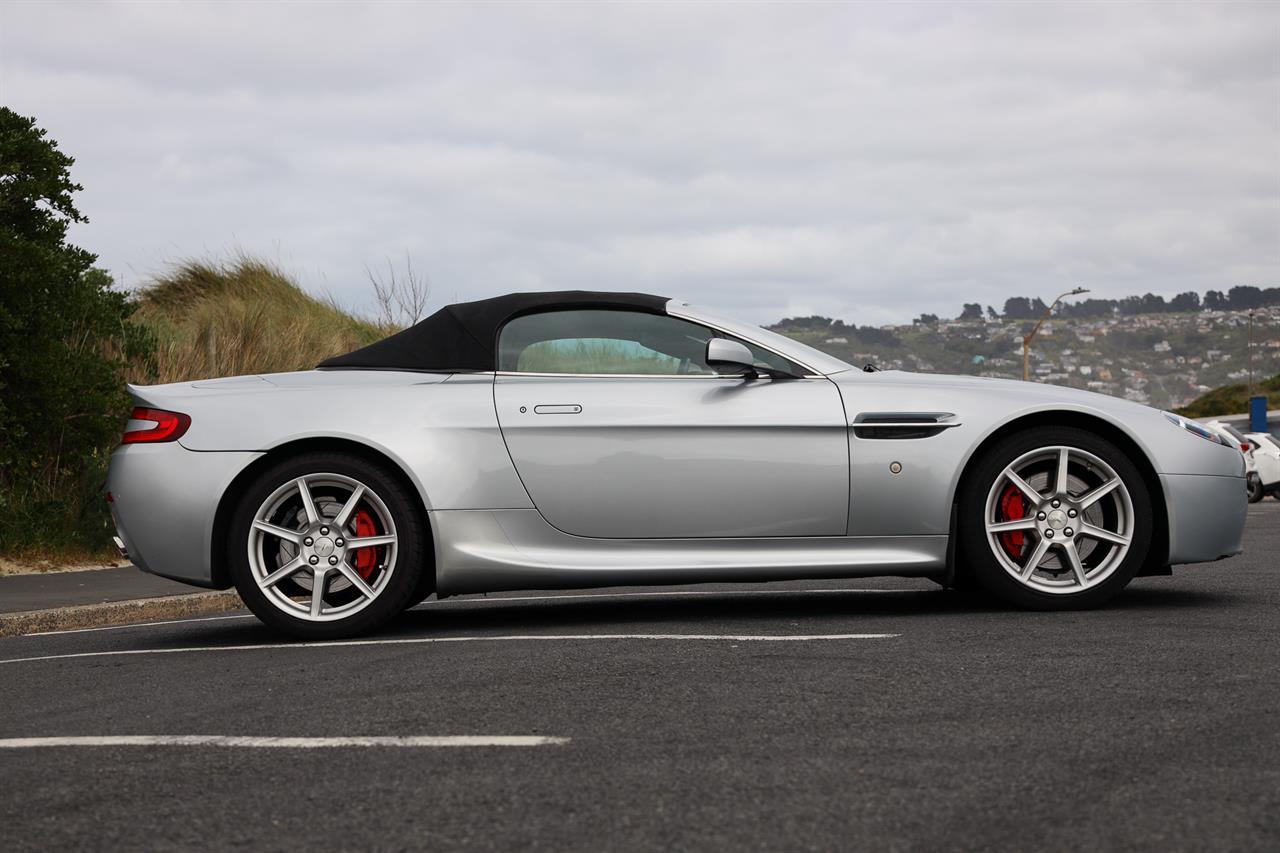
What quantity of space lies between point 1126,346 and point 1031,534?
94.9 m

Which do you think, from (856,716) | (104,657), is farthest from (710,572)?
Result: (104,657)

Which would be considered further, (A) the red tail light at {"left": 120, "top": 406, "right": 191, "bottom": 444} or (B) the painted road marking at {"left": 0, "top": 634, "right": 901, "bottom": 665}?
(A) the red tail light at {"left": 120, "top": 406, "right": 191, "bottom": 444}

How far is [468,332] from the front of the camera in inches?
242

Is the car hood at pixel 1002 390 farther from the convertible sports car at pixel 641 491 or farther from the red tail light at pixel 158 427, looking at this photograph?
the red tail light at pixel 158 427

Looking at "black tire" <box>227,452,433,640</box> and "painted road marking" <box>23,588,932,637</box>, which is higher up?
"black tire" <box>227,452,433,640</box>

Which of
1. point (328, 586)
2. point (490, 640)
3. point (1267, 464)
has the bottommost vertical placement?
point (1267, 464)

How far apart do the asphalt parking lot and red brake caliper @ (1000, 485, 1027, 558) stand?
11.4 inches

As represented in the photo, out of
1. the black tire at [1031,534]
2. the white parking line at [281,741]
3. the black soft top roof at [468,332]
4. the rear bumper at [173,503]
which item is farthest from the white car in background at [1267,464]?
the white parking line at [281,741]

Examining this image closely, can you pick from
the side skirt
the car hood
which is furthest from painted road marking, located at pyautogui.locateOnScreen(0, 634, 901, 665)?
the car hood

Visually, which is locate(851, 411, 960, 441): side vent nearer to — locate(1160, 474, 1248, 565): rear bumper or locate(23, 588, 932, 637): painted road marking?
locate(1160, 474, 1248, 565): rear bumper

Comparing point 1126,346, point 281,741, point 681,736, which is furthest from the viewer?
point 1126,346

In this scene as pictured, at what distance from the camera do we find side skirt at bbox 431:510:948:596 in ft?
19.1

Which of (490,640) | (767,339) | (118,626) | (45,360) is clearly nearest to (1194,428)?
(767,339)

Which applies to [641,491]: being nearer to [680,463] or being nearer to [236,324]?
[680,463]
